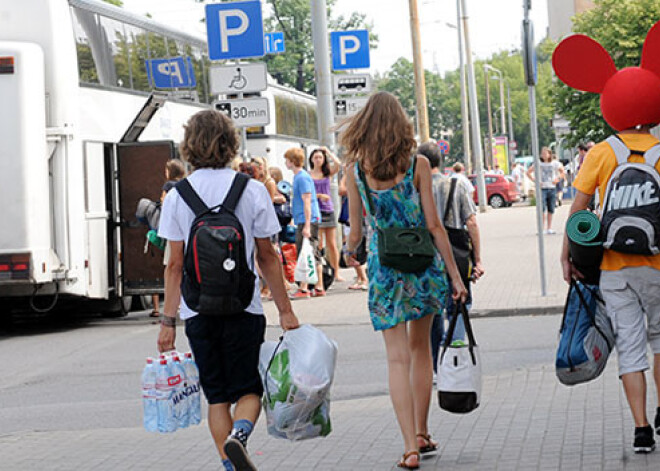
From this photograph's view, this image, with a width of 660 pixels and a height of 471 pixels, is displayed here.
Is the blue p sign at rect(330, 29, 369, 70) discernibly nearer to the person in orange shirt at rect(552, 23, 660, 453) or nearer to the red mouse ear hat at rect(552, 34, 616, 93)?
the red mouse ear hat at rect(552, 34, 616, 93)

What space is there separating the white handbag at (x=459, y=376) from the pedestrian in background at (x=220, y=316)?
0.85 m

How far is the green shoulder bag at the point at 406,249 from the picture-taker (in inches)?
249

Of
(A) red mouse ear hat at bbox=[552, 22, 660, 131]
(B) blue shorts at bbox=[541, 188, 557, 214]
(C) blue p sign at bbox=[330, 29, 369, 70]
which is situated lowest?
(A) red mouse ear hat at bbox=[552, 22, 660, 131]

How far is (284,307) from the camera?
6117 mm

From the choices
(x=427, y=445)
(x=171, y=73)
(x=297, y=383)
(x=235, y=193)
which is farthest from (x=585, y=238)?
(x=171, y=73)

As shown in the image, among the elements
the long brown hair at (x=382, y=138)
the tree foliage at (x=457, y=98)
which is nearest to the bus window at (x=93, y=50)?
the long brown hair at (x=382, y=138)

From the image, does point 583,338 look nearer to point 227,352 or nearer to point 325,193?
point 227,352

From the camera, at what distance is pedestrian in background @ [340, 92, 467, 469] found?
635cm

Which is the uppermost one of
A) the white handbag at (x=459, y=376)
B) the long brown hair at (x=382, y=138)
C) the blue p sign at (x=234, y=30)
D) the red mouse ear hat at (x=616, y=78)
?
the blue p sign at (x=234, y=30)

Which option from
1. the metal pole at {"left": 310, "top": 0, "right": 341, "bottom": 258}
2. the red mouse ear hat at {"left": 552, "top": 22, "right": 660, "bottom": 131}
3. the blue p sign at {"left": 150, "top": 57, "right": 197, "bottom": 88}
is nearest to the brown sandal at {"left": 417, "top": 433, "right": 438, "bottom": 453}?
the red mouse ear hat at {"left": 552, "top": 22, "right": 660, "bottom": 131}

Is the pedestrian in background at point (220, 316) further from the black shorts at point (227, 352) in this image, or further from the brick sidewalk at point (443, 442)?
the brick sidewalk at point (443, 442)

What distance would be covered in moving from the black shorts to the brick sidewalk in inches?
37.6

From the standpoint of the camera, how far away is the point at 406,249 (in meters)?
6.32

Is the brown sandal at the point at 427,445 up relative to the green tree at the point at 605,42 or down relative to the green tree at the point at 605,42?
down
